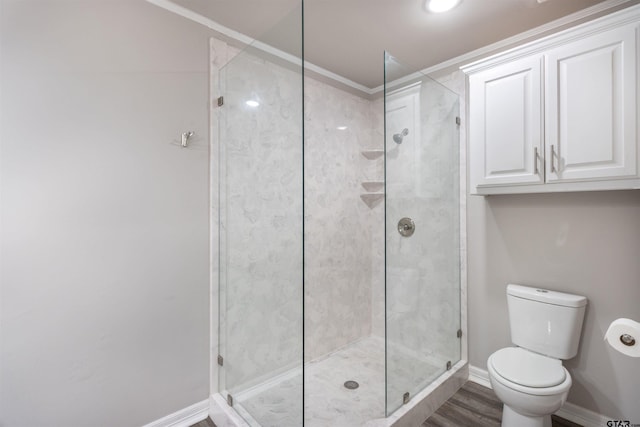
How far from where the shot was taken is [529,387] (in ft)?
5.08

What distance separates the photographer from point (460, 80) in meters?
2.46

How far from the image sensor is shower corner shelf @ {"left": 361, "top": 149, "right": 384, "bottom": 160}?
304 centimetres

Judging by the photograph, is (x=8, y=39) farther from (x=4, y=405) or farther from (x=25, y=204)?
(x=4, y=405)

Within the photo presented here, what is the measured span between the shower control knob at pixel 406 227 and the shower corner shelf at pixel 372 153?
1249mm

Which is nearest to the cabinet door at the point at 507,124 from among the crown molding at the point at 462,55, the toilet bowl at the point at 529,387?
the crown molding at the point at 462,55

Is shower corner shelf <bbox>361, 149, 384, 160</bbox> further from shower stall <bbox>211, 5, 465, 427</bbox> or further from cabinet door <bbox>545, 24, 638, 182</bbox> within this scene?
cabinet door <bbox>545, 24, 638, 182</bbox>

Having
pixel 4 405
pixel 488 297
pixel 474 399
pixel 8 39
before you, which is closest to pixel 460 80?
pixel 488 297

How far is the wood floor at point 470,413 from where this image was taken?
6.18 feet

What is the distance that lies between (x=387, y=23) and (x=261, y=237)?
1634 mm

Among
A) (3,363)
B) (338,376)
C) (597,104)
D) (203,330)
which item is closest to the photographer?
(3,363)

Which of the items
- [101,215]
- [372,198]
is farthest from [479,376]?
[101,215]

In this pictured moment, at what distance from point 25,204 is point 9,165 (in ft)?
0.60

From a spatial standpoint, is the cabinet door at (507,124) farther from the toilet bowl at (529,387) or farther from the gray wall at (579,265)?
the toilet bowl at (529,387)

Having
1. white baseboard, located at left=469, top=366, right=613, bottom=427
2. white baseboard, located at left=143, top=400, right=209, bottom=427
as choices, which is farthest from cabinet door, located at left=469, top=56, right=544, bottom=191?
white baseboard, located at left=143, top=400, right=209, bottom=427
